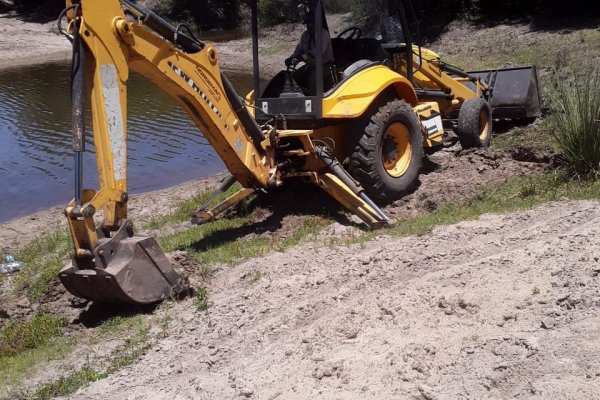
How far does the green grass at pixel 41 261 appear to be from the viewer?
659cm

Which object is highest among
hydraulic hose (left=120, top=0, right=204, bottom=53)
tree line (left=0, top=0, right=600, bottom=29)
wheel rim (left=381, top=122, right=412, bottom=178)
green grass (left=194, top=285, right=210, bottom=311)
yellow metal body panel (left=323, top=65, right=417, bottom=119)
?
tree line (left=0, top=0, right=600, bottom=29)

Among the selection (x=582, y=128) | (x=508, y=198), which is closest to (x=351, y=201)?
(x=508, y=198)

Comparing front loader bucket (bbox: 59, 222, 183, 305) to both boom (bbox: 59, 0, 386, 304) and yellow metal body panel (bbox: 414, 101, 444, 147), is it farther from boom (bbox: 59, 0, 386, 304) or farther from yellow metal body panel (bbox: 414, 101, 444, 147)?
yellow metal body panel (bbox: 414, 101, 444, 147)

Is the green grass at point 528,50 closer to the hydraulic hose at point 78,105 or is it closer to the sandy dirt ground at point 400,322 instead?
the sandy dirt ground at point 400,322

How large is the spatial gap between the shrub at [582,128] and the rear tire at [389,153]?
1691mm

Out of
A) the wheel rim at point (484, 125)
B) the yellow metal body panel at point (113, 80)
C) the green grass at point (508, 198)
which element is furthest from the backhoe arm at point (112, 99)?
the wheel rim at point (484, 125)

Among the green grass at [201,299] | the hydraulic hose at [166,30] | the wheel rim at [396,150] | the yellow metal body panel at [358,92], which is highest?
the hydraulic hose at [166,30]

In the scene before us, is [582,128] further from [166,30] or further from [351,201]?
[166,30]

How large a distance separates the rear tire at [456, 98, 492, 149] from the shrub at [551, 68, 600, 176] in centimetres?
210

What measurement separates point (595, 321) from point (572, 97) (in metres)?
4.15

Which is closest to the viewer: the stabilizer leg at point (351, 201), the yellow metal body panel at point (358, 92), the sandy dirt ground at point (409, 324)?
the sandy dirt ground at point (409, 324)

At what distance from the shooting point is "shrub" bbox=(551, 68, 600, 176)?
7.07 metres

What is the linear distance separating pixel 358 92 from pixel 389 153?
1.00 metres

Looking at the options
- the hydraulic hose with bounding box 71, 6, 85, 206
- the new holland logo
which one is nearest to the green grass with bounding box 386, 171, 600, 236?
the new holland logo
